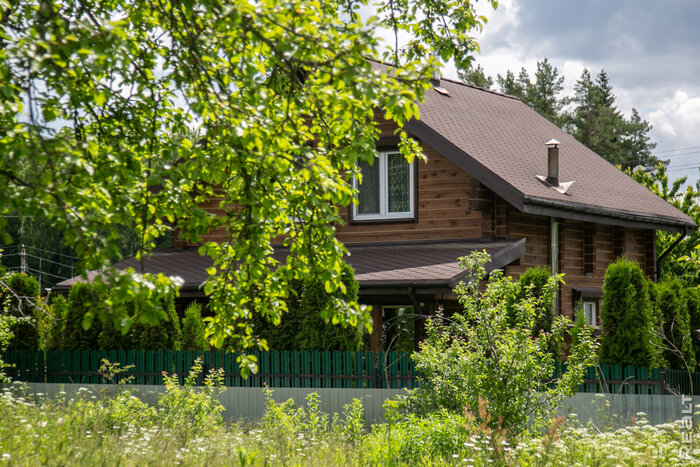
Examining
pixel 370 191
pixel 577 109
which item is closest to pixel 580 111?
pixel 577 109

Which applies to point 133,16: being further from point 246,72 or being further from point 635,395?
point 635,395

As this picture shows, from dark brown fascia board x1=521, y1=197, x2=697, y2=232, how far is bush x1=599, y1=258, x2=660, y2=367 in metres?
2.52

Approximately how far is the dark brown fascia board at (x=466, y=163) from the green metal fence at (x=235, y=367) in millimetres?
4303

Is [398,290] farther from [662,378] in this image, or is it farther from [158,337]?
[662,378]

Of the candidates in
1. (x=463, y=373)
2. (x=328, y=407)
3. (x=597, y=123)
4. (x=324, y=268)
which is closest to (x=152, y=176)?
(x=324, y=268)

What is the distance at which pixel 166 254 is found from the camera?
61.4 ft

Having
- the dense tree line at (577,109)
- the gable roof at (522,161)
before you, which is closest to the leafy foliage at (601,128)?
the dense tree line at (577,109)

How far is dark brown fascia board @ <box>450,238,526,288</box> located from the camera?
1350 cm

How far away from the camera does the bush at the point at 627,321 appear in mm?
11922

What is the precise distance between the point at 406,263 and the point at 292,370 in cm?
331

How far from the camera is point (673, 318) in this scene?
13.6 m

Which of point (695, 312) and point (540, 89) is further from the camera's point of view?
point (540, 89)

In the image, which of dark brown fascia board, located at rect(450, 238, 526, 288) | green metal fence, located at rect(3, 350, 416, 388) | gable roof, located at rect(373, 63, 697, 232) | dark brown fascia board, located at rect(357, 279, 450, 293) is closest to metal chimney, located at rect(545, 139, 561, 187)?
gable roof, located at rect(373, 63, 697, 232)

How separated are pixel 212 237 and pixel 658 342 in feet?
32.8
